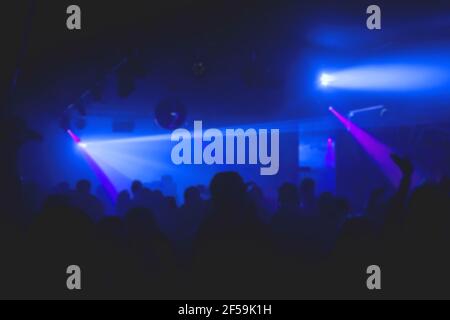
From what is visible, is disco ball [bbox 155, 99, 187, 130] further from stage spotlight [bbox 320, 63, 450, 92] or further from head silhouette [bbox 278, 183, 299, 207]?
head silhouette [bbox 278, 183, 299, 207]

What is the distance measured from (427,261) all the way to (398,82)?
6092mm

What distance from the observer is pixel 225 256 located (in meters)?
2.60

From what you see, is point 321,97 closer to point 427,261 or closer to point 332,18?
point 332,18

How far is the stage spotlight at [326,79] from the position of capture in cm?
827

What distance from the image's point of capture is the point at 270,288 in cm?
279

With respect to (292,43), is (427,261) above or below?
below

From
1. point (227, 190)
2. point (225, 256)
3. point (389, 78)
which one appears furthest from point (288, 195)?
point (389, 78)

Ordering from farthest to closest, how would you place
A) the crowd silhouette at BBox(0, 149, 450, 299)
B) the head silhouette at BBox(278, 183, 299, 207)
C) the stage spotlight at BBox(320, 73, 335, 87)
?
the stage spotlight at BBox(320, 73, 335, 87), the head silhouette at BBox(278, 183, 299, 207), the crowd silhouette at BBox(0, 149, 450, 299)

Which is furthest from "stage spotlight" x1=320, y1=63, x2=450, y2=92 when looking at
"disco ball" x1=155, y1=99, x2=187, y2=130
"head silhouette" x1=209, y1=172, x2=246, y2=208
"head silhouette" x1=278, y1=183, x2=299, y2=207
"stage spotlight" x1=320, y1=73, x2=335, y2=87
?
"head silhouette" x1=209, y1=172, x2=246, y2=208

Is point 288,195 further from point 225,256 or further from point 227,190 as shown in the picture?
point 225,256

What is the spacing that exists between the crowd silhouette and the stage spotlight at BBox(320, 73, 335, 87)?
18.1 ft

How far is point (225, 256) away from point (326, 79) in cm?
640

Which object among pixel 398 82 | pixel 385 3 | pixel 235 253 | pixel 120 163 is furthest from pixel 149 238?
pixel 120 163

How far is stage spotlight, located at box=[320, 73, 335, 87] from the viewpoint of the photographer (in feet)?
27.1
